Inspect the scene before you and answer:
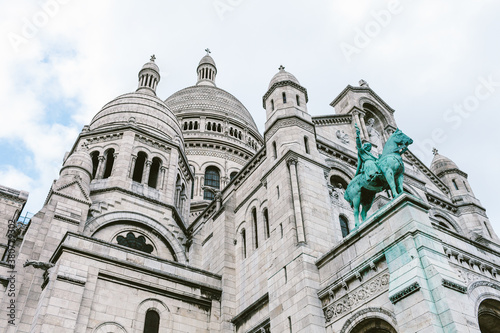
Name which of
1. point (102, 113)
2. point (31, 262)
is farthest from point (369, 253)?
point (102, 113)

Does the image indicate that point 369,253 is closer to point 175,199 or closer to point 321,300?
point 321,300

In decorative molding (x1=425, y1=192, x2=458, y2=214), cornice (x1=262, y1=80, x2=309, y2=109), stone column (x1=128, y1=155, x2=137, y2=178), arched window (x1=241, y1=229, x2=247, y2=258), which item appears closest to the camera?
arched window (x1=241, y1=229, x2=247, y2=258)

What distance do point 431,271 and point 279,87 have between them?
13.9m

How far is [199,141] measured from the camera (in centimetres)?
4481

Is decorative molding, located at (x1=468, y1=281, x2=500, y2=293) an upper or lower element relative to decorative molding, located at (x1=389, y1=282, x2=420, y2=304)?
upper

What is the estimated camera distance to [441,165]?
3138 cm

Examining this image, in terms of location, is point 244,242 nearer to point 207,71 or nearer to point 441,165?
point 441,165

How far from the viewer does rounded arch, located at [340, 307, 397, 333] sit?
13102 millimetres

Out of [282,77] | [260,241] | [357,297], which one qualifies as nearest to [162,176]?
[282,77]

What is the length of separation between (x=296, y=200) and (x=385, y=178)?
418 cm

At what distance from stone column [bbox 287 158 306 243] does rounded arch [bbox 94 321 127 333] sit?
24.5 feet

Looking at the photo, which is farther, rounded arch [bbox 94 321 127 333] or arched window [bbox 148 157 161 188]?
arched window [bbox 148 157 161 188]

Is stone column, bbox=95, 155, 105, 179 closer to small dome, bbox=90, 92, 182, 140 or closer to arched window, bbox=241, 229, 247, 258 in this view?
small dome, bbox=90, 92, 182, 140

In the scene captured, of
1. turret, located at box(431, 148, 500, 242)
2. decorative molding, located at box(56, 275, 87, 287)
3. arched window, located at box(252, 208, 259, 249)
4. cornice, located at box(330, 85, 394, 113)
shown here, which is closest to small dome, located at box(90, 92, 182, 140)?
arched window, located at box(252, 208, 259, 249)
